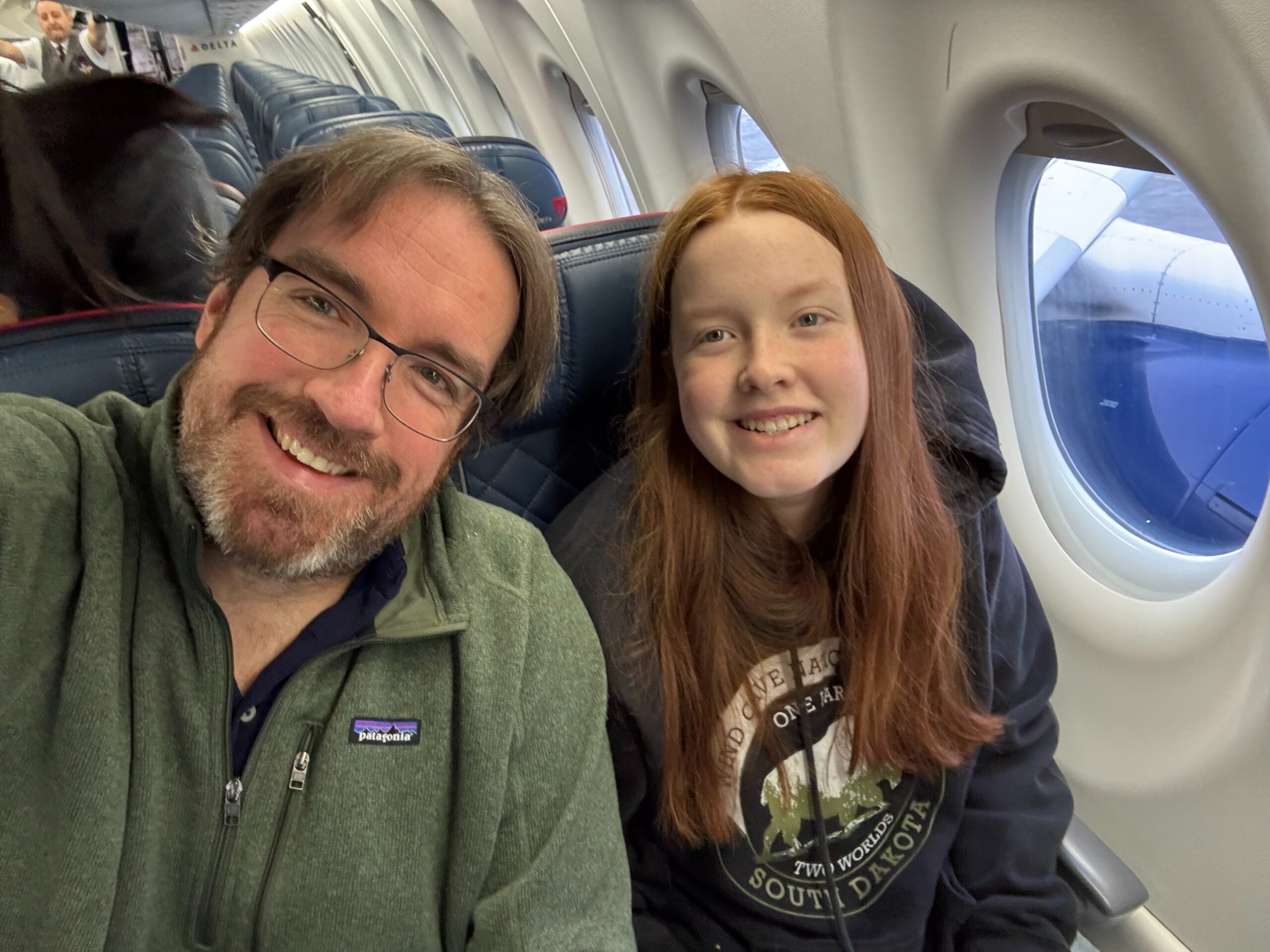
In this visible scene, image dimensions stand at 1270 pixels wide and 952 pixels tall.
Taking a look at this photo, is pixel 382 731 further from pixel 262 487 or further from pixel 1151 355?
pixel 1151 355

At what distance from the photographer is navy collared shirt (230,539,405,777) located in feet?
3.11

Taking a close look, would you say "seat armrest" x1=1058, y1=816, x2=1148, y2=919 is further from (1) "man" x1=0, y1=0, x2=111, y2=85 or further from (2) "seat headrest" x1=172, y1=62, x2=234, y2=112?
(2) "seat headrest" x1=172, y1=62, x2=234, y2=112

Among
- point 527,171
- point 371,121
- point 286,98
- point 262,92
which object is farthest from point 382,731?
point 262,92

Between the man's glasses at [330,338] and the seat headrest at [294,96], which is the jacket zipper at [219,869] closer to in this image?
the man's glasses at [330,338]

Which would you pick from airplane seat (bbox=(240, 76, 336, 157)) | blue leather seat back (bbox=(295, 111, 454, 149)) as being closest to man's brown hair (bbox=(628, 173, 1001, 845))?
blue leather seat back (bbox=(295, 111, 454, 149))

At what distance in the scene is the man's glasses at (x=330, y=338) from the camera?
3.28ft

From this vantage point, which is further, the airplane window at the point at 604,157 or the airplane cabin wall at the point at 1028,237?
the airplane window at the point at 604,157

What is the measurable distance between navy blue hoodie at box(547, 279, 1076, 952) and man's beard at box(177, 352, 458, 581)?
0.39 m

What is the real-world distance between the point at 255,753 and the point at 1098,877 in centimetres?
139

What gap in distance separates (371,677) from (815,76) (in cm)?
179

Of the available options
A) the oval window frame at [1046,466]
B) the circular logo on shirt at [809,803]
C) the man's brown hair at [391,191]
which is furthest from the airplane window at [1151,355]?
the man's brown hair at [391,191]

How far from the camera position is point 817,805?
1216mm

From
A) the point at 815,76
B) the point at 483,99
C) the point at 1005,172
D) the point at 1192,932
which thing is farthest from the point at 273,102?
the point at 1192,932

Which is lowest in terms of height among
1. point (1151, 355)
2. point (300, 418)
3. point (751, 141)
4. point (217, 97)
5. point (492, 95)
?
point (300, 418)
